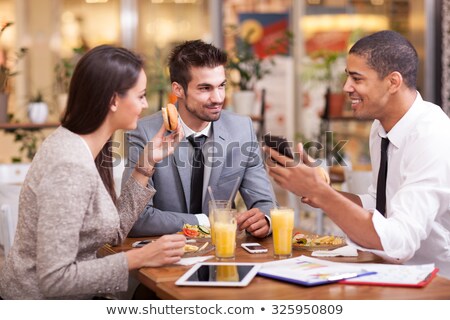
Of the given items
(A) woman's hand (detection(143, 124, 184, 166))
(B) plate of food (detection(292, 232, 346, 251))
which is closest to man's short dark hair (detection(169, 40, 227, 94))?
(A) woman's hand (detection(143, 124, 184, 166))

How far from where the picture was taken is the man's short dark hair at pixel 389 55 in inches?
93.4

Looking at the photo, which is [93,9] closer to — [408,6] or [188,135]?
[408,6]

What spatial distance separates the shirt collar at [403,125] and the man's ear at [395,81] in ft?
0.29

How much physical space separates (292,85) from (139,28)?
2.05 meters

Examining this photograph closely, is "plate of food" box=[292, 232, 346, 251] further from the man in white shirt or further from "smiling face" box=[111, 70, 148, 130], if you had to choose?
"smiling face" box=[111, 70, 148, 130]

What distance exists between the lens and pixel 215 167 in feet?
9.99

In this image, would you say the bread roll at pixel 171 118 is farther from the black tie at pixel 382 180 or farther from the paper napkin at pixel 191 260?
the black tie at pixel 382 180

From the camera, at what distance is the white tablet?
1826mm

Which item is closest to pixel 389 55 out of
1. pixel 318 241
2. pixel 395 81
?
pixel 395 81

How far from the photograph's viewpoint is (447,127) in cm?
231

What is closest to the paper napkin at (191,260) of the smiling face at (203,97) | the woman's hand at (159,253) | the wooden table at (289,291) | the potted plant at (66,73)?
the woman's hand at (159,253)

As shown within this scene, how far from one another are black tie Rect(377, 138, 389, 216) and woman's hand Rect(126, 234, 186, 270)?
772 millimetres
